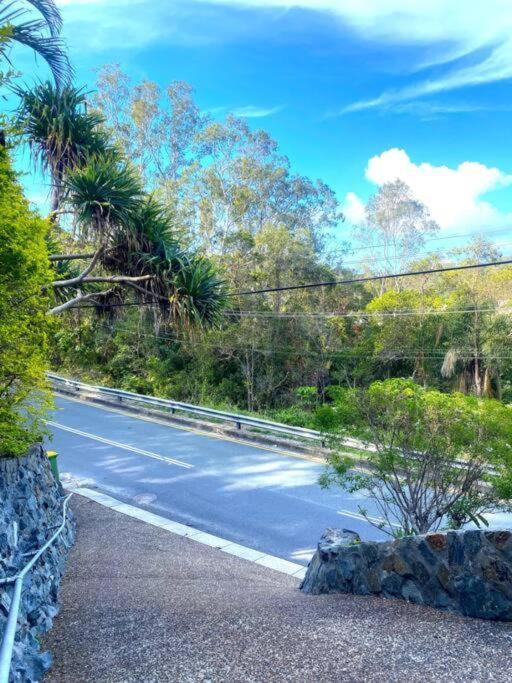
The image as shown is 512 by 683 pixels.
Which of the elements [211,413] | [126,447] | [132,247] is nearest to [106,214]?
[132,247]

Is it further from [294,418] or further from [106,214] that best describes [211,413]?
[106,214]

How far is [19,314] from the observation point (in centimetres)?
502

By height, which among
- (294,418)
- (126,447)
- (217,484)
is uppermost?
(294,418)

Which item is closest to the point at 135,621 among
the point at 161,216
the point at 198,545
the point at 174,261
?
the point at 198,545

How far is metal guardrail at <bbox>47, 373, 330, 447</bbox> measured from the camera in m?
13.3

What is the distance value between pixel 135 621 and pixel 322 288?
18506mm

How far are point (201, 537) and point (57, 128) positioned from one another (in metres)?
6.68

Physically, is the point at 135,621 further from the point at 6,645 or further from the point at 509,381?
the point at 509,381

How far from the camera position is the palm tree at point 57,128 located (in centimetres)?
795

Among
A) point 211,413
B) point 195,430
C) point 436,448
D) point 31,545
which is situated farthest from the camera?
point 211,413

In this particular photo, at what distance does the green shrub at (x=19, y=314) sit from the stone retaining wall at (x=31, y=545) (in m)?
0.37

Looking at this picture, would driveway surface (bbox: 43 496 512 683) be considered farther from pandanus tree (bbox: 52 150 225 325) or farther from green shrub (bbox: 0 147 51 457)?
pandanus tree (bbox: 52 150 225 325)

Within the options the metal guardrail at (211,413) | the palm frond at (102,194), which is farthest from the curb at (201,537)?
the palm frond at (102,194)

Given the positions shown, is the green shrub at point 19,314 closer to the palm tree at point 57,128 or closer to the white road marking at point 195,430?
the palm tree at point 57,128
